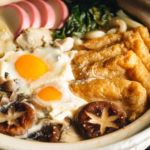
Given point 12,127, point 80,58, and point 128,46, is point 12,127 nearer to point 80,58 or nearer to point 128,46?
point 80,58

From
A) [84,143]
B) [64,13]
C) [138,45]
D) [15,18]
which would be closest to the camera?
[84,143]

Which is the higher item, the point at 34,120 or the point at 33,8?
the point at 33,8

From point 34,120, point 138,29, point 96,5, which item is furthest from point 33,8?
point 34,120

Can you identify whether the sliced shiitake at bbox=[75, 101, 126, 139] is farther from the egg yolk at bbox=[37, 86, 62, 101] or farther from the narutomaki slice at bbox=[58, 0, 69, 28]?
the narutomaki slice at bbox=[58, 0, 69, 28]

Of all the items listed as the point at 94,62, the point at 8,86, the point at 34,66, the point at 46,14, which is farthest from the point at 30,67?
the point at 46,14

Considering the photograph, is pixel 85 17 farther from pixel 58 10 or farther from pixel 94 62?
pixel 94 62

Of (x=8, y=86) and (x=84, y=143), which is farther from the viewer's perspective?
(x=8, y=86)

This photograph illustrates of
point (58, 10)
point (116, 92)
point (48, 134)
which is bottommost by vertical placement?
point (48, 134)
